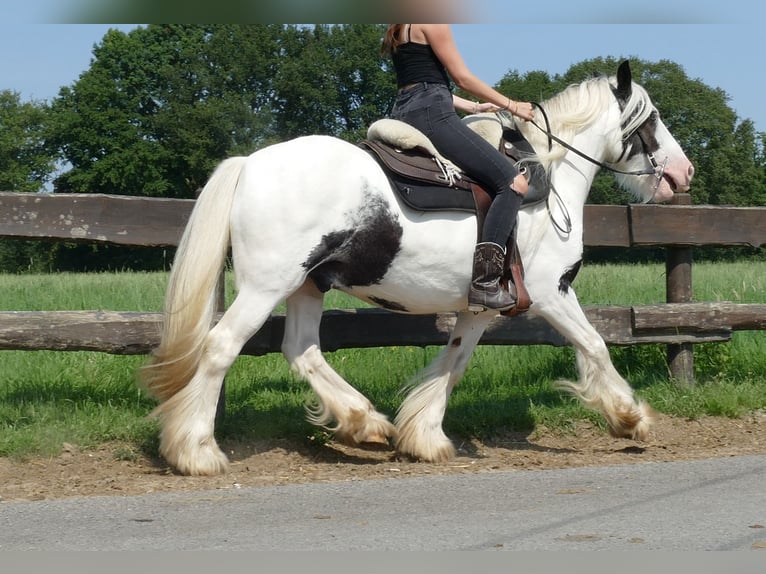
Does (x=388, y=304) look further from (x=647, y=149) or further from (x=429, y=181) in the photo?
(x=647, y=149)

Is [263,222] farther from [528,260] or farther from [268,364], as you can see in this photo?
[268,364]

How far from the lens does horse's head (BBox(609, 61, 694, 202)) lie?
670 centimetres

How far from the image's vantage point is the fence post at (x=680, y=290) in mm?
8000

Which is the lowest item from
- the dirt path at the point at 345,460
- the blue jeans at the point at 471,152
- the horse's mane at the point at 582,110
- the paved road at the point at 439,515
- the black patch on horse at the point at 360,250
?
the dirt path at the point at 345,460

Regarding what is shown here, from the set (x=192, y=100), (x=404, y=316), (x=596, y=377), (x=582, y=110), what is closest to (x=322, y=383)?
(x=404, y=316)

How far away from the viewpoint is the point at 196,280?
18.3 ft

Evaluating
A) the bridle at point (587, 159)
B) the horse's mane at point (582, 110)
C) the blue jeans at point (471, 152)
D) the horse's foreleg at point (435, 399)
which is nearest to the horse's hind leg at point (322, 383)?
the horse's foreleg at point (435, 399)

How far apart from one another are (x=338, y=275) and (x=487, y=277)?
89 cm

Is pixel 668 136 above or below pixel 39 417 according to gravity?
above

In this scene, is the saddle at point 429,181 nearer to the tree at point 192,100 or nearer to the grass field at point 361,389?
the grass field at point 361,389

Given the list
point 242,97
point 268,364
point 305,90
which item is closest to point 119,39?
point 242,97

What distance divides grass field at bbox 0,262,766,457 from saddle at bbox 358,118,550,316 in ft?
4.23

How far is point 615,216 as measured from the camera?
7773mm

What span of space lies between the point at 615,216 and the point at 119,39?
52.7 metres
